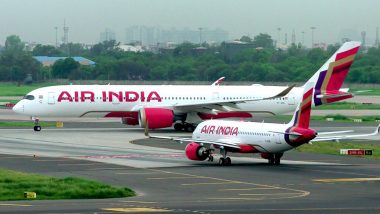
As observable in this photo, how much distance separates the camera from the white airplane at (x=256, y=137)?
57875 mm

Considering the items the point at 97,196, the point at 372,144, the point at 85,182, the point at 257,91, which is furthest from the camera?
the point at 257,91

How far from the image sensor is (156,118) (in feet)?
289

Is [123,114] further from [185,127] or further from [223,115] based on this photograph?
Result: [223,115]

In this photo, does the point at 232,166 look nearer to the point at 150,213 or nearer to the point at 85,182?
the point at 85,182

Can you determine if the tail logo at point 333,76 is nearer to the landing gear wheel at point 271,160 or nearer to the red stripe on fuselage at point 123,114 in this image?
the red stripe on fuselage at point 123,114

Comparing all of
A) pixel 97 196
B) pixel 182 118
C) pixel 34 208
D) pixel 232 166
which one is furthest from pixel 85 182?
pixel 182 118

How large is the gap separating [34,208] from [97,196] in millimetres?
5404

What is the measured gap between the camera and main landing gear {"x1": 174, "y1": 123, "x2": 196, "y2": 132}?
9062 cm

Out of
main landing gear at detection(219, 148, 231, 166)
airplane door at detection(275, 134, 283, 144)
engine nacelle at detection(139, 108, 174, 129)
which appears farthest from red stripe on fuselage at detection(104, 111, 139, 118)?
airplane door at detection(275, 134, 283, 144)

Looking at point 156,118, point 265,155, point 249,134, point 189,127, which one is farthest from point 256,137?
point 189,127

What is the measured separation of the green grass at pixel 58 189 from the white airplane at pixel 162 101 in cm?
3856

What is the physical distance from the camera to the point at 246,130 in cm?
6122

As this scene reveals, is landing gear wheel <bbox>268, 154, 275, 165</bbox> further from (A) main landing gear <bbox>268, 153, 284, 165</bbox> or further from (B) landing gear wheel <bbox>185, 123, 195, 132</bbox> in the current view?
(B) landing gear wheel <bbox>185, 123, 195, 132</bbox>

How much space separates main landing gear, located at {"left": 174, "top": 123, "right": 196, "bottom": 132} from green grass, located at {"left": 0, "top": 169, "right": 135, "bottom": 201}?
40248mm
